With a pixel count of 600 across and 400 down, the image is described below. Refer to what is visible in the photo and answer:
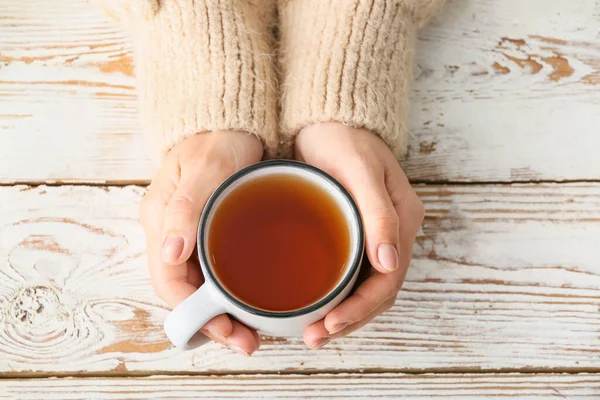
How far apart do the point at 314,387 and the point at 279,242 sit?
0.24 m

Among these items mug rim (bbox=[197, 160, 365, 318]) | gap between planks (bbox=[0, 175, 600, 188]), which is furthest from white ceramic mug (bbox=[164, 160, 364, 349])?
gap between planks (bbox=[0, 175, 600, 188])

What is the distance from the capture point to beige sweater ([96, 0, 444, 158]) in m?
0.58

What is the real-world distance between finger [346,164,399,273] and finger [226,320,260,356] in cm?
13

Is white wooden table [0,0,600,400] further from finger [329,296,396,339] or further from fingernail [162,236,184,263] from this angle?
fingernail [162,236,184,263]

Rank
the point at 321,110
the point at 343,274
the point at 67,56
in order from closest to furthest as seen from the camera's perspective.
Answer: the point at 343,274 → the point at 321,110 → the point at 67,56

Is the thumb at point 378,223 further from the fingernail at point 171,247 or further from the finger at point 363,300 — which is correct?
the fingernail at point 171,247

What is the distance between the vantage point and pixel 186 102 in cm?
59

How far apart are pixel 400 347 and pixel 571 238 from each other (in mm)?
251

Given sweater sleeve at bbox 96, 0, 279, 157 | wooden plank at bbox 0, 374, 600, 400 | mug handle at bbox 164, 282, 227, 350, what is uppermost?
sweater sleeve at bbox 96, 0, 279, 157

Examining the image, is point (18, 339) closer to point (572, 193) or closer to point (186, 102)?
point (186, 102)

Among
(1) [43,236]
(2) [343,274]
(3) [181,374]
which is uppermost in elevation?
(2) [343,274]

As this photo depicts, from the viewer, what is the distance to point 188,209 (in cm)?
49

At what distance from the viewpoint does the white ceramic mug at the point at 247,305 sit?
1.38 ft

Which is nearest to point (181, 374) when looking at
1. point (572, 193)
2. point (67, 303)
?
point (67, 303)
